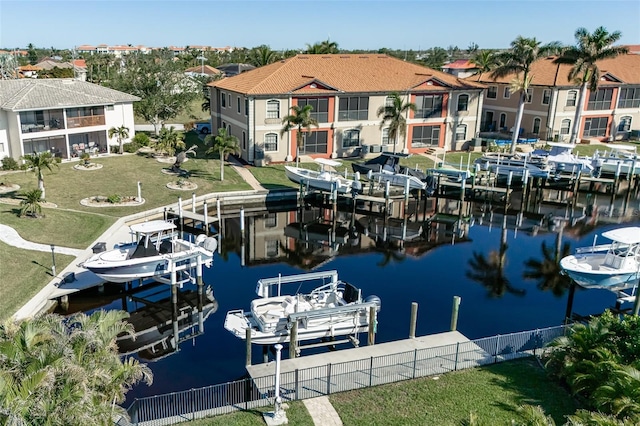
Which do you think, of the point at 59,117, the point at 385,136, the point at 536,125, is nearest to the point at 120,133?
the point at 59,117

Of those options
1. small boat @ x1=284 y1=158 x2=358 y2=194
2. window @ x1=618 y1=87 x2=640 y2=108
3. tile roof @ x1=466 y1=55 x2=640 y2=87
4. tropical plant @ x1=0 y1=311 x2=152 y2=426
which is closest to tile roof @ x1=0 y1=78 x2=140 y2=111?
small boat @ x1=284 y1=158 x2=358 y2=194

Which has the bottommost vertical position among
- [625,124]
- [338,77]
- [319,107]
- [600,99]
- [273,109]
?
[625,124]

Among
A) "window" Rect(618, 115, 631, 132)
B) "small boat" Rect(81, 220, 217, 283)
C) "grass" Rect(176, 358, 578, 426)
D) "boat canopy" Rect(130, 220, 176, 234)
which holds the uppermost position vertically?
"window" Rect(618, 115, 631, 132)

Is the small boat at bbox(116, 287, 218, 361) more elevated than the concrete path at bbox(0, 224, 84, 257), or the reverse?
the concrete path at bbox(0, 224, 84, 257)

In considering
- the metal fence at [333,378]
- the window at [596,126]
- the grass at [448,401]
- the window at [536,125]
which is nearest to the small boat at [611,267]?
the metal fence at [333,378]

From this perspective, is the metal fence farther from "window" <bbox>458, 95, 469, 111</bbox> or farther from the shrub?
"window" <bbox>458, 95, 469, 111</bbox>

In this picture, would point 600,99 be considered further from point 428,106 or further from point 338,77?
point 338,77
